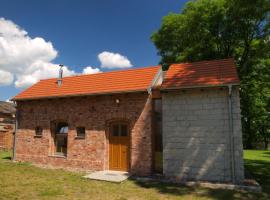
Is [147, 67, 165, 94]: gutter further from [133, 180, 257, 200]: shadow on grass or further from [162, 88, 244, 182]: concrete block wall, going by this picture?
[133, 180, 257, 200]: shadow on grass

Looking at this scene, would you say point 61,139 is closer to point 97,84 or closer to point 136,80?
point 97,84

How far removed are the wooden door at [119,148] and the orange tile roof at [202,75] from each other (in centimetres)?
333

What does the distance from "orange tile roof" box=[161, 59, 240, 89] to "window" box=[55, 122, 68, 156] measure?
678 centimetres

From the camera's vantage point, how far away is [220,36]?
22344 mm

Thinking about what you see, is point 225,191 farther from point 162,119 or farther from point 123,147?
point 123,147

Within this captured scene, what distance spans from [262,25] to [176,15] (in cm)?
804

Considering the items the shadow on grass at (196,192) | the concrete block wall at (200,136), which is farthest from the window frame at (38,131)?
the concrete block wall at (200,136)

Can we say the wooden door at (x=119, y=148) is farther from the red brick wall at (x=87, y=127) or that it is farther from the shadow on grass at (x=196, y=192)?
the shadow on grass at (x=196, y=192)

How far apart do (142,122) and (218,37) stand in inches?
571

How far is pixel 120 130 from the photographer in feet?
41.8

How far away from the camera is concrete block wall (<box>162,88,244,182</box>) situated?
9969 millimetres

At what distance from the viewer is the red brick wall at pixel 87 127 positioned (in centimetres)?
1186

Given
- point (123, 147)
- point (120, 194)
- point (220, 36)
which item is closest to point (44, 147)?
point (123, 147)

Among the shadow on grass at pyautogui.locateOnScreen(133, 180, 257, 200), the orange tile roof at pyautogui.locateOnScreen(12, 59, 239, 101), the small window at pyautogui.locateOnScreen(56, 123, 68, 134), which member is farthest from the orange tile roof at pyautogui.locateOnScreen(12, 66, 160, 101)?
the shadow on grass at pyautogui.locateOnScreen(133, 180, 257, 200)
